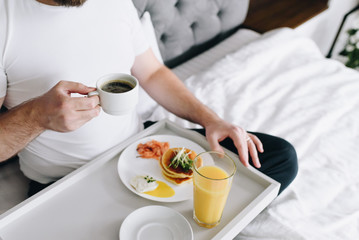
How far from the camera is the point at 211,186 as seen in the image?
72cm

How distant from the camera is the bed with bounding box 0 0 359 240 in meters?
1.07

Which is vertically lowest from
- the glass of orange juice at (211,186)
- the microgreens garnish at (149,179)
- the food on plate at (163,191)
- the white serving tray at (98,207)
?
the white serving tray at (98,207)

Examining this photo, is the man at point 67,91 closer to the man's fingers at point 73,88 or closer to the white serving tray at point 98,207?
the man's fingers at point 73,88

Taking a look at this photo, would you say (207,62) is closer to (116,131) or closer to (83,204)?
(116,131)

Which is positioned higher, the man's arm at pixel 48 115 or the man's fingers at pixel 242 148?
the man's arm at pixel 48 115

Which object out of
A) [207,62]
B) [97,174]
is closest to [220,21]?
[207,62]

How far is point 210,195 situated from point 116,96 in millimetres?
306

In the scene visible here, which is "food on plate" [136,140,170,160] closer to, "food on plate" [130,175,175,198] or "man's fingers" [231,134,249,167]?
"food on plate" [130,175,175,198]

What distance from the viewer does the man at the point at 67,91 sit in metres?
0.79

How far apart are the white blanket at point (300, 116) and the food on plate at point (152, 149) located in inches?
14.9

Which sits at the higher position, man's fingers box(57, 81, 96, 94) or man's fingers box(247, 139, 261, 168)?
man's fingers box(57, 81, 96, 94)

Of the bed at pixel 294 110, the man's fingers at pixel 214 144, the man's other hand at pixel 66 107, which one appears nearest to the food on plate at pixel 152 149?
the man's fingers at pixel 214 144

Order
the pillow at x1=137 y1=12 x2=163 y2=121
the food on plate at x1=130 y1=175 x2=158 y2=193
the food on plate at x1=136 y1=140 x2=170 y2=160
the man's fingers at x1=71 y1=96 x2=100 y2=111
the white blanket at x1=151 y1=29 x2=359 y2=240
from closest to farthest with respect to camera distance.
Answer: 1. the man's fingers at x1=71 y1=96 x2=100 y2=111
2. the food on plate at x1=130 y1=175 x2=158 y2=193
3. the food on plate at x1=136 y1=140 x2=170 y2=160
4. the white blanket at x1=151 y1=29 x2=359 y2=240
5. the pillow at x1=137 y1=12 x2=163 y2=121

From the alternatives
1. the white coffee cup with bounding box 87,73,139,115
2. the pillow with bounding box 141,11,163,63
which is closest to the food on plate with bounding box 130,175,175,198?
the white coffee cup with bounding box 87,73,139,115
